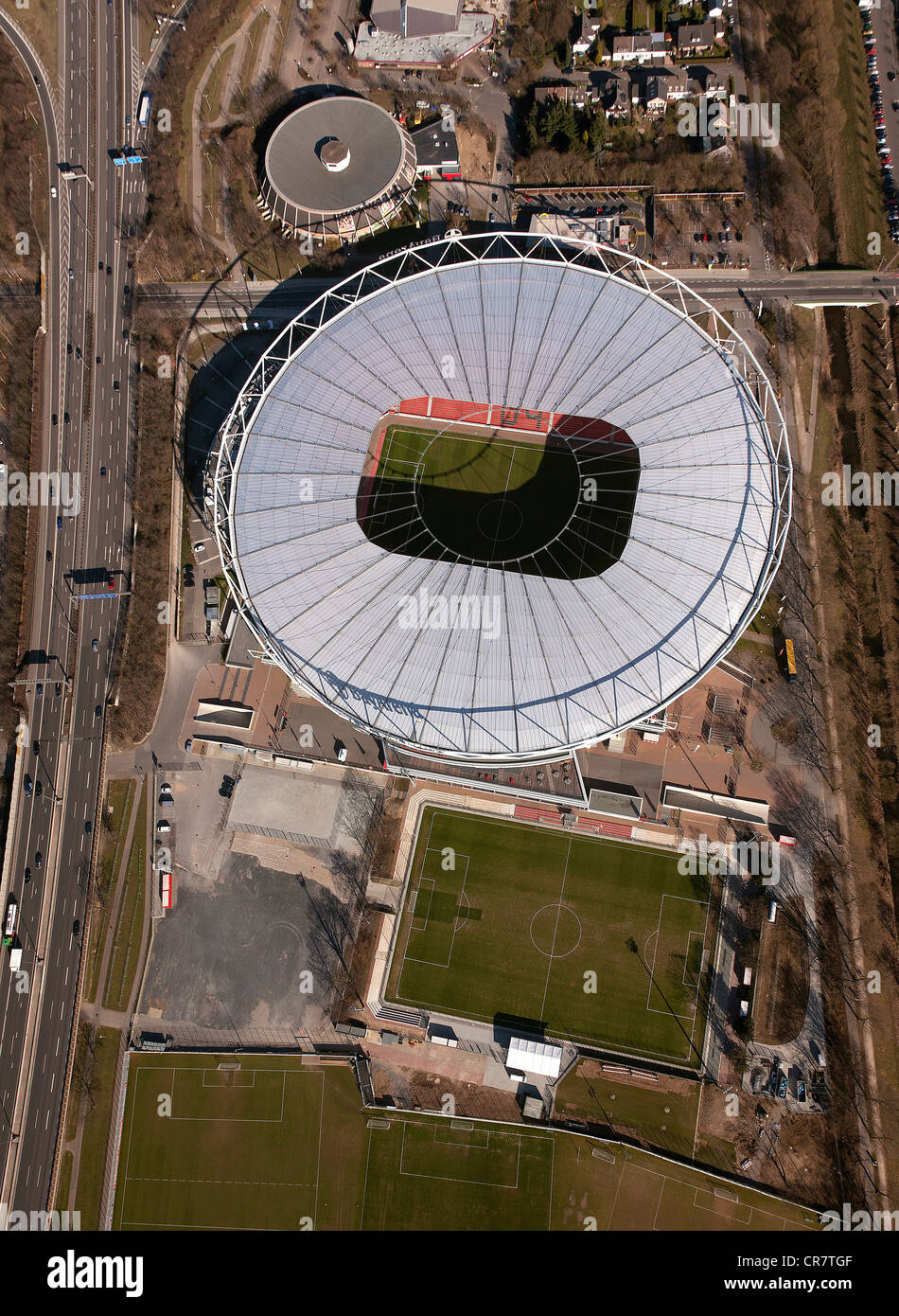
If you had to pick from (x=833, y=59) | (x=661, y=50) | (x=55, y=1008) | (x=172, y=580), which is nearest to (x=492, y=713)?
(x=172, y=580)

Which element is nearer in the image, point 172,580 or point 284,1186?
point 284,1186

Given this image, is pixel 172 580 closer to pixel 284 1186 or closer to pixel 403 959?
pixel 403 959

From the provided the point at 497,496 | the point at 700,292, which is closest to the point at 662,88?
the point at 700,292

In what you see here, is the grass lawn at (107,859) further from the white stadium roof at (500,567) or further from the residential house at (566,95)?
the residential house at (566,95)

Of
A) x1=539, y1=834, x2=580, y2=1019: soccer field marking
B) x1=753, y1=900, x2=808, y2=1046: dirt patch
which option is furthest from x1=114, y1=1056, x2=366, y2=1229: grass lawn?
x1=753, y1=900, x2=808, y2=1046: dirt patch

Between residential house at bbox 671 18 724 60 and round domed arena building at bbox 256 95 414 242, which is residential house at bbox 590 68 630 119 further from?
round domed arena building at bbox 256 95 414 242

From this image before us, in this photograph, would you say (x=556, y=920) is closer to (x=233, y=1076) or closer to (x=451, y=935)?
(x=451, y=935)
